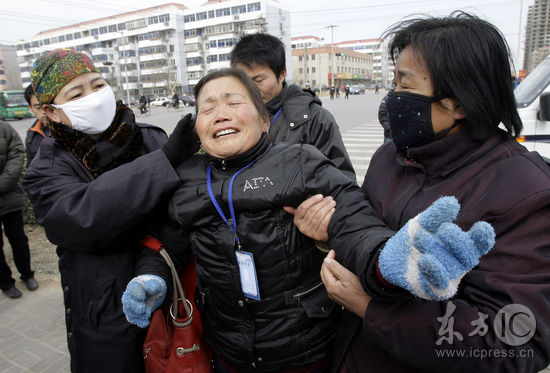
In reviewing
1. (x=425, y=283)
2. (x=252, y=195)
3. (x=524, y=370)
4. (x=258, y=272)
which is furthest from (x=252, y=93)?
(x=524, y=370)

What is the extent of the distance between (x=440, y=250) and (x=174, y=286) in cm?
123

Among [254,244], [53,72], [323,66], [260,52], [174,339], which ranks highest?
[323,66]

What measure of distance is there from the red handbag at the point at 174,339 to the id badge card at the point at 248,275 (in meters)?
0.35

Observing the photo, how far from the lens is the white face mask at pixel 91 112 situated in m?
1.75

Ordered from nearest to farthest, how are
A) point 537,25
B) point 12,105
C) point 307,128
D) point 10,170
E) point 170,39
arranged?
point 307,128
point 10,170
point 537,25
point 12,105
point 170,39

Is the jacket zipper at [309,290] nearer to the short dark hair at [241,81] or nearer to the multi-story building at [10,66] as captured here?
the short dark hair at [241,81]

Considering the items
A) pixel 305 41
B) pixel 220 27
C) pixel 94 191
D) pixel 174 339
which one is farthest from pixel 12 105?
pixel 305 41

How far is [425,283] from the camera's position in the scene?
0.84 metres

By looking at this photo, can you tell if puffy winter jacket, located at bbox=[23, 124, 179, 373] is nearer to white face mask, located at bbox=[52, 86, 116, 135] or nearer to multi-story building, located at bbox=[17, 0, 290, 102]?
white face mask, located at bbox=[52, 86, 116, 135]

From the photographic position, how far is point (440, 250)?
81cm

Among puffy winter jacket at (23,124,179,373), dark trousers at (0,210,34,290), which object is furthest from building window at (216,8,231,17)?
puffy winter jacket at (23,124,179,373)

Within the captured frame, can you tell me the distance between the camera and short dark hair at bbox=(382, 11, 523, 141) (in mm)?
1204

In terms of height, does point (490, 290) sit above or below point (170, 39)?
below

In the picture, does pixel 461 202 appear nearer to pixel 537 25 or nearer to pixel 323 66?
pixel 537 25
